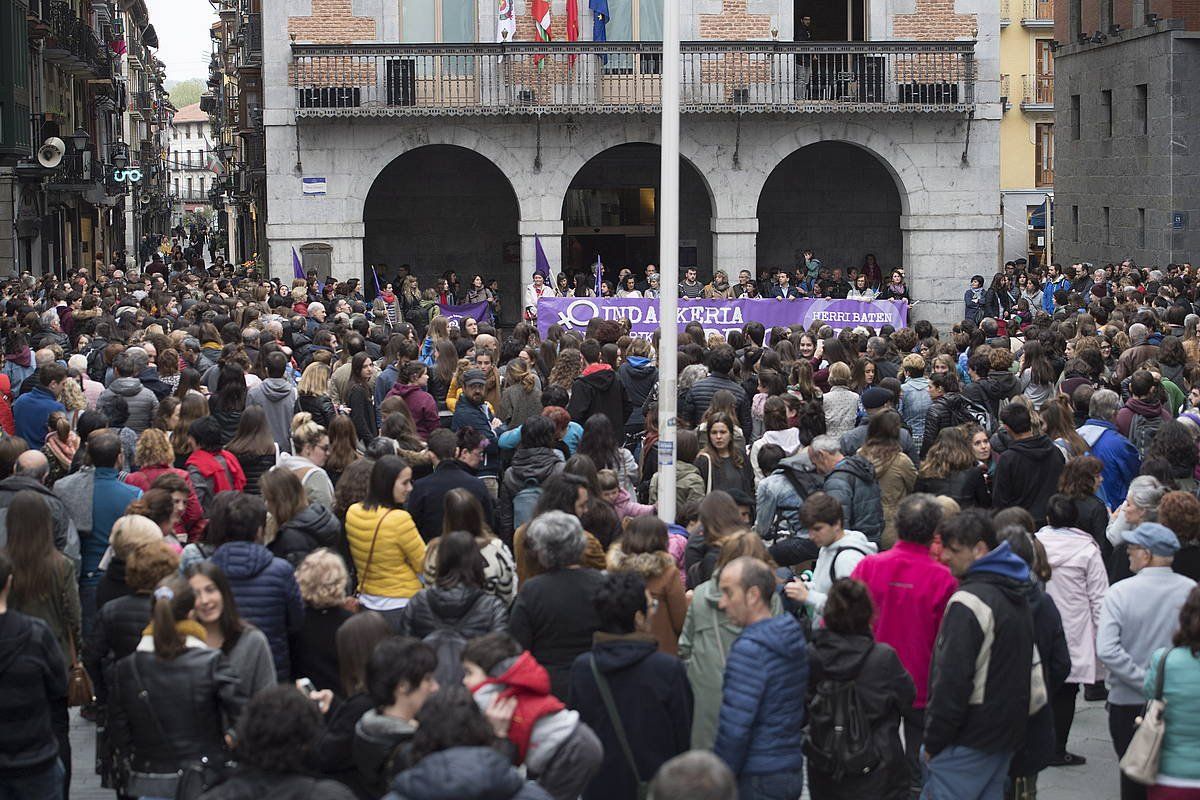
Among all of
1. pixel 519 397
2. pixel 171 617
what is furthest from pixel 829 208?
pixel 171 617

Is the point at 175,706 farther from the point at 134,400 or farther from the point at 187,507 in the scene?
the point at 134,400

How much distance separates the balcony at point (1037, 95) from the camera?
198 ft

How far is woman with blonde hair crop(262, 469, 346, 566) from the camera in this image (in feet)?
29.0

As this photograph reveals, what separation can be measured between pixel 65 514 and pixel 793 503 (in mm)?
3952

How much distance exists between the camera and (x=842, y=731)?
7.00 metres

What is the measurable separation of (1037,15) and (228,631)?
57.5 meters

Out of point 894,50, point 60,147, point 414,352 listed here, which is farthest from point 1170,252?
point 414,352

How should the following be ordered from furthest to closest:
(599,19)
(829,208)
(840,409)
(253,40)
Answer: (253,40) < (829,208) < (599,19) < (840,409)

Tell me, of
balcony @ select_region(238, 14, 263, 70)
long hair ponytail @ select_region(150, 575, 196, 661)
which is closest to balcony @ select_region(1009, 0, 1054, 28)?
balcony @ select_region(238, 14, 263, 70)

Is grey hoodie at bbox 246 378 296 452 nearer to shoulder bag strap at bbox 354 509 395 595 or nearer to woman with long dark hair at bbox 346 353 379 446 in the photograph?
woman with long dark hair at bbox 346 353 379 446

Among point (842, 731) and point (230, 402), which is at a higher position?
point (230, 402)

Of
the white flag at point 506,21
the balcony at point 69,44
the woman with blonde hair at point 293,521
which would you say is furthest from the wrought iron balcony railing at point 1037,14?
the woman with blonde hair at point 293,521

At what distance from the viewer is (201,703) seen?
6883 mm

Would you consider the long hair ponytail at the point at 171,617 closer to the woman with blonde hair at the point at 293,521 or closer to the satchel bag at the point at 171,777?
the satchel bag at the point at 171,777
